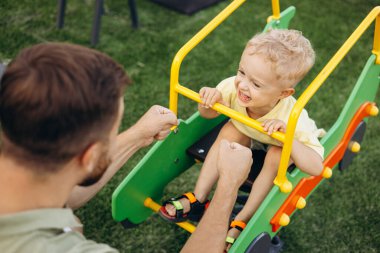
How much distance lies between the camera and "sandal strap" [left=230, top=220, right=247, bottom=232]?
84.0 inches

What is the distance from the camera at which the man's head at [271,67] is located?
2.12 m

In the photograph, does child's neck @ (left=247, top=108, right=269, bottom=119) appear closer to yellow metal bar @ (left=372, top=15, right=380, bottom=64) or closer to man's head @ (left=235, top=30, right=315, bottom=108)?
man's head @ (left=235, top=30, right=315, bottom=108)

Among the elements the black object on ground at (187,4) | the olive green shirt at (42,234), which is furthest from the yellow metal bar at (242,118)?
the black object on ground at (187,4)

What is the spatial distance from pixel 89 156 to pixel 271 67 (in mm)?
968

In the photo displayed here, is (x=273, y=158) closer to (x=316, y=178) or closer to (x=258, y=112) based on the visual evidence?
(x=258, y=112)

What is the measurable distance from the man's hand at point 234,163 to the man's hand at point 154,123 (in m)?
0.25

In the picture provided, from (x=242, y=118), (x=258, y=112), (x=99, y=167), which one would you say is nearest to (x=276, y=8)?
(x=258, y=112)

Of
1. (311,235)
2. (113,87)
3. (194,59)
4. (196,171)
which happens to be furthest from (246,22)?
(113,87)

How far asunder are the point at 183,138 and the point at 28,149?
113cm

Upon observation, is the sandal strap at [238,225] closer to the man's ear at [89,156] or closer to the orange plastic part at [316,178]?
the orange plastic part at [316,178]

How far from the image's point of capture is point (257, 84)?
216cm

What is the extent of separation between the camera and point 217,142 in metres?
2.38

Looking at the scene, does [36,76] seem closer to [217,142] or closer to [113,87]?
[113,87]


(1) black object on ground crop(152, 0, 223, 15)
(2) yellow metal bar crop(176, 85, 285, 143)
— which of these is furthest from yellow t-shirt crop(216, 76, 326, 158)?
(1) black object on ground crop(152, 0, 223, 15)
